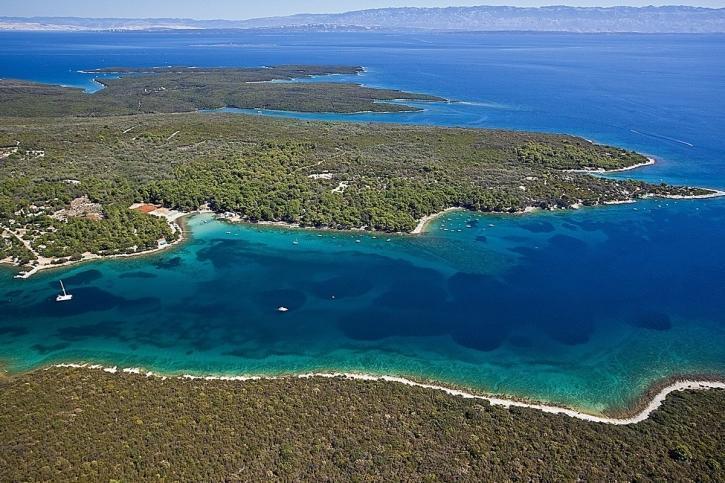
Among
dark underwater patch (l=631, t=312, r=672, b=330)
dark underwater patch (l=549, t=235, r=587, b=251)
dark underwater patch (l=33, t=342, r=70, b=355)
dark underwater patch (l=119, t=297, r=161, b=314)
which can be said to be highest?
dark underwater patch (l=33, t=342, r=70, b=355)

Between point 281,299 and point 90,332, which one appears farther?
point 281,299

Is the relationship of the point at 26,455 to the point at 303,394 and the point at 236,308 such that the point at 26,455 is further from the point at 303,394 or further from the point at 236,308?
the point at 236,308

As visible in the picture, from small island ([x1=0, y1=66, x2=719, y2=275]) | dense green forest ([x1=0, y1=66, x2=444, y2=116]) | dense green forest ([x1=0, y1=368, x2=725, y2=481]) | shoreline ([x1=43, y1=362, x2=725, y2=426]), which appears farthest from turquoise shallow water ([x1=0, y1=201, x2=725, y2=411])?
dense green forest ([x1=0, y1=66, x2=444, y2=116])

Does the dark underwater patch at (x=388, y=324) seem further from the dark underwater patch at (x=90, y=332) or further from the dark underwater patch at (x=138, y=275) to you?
the dark underwater patch at (x=138, y=275)

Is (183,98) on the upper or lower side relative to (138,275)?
upper

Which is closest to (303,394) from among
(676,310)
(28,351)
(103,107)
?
(28,351)

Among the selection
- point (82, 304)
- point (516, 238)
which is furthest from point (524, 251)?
point (82, 304)

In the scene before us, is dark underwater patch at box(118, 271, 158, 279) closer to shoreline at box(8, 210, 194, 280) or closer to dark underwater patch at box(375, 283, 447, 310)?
shoreline at box(8, 210, 194, 280)

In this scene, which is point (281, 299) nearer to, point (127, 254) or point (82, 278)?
point (127, 254)
